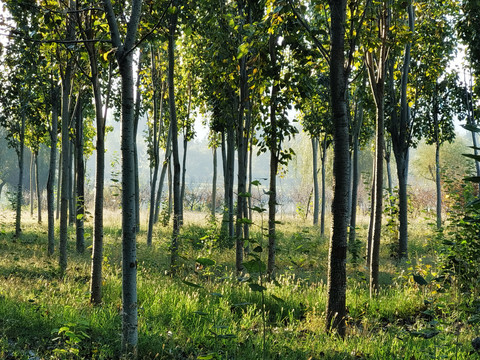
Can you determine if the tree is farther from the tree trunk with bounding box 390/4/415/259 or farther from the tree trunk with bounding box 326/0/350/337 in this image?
the tree trunk with bounding box 390/4/415/259

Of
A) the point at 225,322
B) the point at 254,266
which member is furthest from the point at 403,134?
the point at 254,266

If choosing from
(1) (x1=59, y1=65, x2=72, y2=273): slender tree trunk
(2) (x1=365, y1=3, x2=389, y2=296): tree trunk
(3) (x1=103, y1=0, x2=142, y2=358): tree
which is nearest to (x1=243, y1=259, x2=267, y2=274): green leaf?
(3) (x1=103, y1=0, x2=142, y2=358): tree

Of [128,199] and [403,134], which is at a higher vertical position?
[403,134]

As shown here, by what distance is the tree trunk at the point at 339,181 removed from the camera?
154 inches

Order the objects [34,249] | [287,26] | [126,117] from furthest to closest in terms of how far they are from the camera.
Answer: [34,249] → [287,26] → [126,117]

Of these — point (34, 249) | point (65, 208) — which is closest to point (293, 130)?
point (65, 208)

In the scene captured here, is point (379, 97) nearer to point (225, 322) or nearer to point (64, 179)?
point (225, 322)

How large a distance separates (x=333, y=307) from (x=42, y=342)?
299 cm

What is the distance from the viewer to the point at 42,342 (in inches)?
150

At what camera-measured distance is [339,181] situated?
393 cm

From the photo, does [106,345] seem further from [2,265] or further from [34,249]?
[34,249]

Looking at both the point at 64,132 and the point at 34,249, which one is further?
the point at 34,249

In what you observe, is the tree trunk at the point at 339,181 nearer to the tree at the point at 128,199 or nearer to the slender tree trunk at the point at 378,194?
the slender tree trunk at the point at 378,194

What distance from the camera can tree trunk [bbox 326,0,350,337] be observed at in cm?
391
